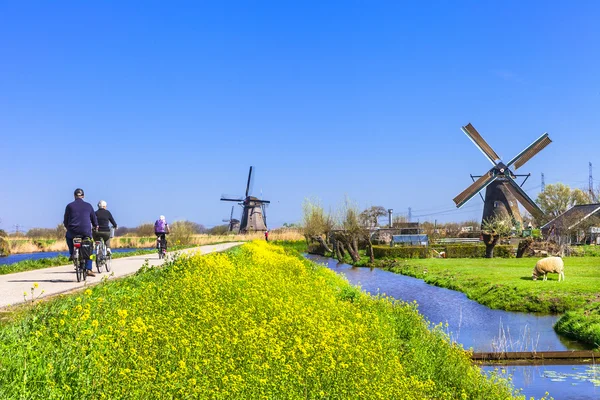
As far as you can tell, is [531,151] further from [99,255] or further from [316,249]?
[99,255]

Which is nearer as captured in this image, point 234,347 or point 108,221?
point 234,347

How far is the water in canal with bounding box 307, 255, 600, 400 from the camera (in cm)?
1105

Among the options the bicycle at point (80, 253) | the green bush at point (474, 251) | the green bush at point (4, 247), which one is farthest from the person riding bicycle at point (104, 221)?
the green bush at point (474, 251)

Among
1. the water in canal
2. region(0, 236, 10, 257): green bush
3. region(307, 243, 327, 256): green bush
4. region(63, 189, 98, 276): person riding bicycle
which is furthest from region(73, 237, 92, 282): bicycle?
region(307, 243, 327, 256): green bush

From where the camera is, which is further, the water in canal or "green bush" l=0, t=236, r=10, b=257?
"green bush" l=0, t=236, r=10, b=257

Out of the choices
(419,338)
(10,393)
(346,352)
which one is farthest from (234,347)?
(419,338)

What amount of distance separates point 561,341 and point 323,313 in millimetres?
8395

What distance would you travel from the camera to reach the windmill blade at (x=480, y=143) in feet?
199

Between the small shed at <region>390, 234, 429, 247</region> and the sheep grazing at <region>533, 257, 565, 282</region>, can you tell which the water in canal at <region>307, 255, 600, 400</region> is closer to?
the sheep grazing at <region>533, 257, 565, 282</region>

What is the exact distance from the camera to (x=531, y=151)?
6059 centimetres

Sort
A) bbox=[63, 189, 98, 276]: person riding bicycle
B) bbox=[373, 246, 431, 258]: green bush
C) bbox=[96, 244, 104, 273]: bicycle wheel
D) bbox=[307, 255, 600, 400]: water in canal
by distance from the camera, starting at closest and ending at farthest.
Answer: bbox=[307, 255, 600, 400]: water in canal → bbox=[63, 189, 98, 276]: person riding bicycle → bbox=[96, 244, 104, 273]: bicycle wheel → bbox=[373, 246, 431, 258]: green bush

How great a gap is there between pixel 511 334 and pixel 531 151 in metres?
48.3

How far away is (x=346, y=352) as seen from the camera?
7082mm

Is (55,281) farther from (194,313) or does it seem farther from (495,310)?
(495,310)
